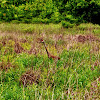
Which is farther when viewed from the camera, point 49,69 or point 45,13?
point 45,13

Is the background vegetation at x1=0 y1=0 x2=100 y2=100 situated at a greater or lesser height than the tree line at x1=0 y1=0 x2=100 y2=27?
greater

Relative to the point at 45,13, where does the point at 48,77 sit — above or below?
above

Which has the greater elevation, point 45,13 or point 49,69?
point 49,69

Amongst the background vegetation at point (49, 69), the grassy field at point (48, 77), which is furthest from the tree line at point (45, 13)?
the grassy field at point (48, 77)

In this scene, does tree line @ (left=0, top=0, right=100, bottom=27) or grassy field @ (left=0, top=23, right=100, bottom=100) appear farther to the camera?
tree line @ (left=0, top=0, right=100, bottom=27)

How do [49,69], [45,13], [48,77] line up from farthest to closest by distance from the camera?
[45,13]
[49,69]
[48,77]

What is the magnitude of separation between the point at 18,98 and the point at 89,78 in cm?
150

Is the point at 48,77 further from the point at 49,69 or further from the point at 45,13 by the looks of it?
the point at 45,13

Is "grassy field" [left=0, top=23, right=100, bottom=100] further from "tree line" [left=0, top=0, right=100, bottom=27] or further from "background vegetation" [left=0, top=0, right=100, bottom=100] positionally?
"tree line" [left=0, top=0, right=100, bottom=27]

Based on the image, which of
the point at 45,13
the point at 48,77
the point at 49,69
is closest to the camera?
the point at 48,77

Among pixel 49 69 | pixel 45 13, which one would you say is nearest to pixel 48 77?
pixel 49 69

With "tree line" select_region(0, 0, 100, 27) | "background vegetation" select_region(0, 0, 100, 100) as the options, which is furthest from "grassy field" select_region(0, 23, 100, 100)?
"tree line" select_region(0, 0, 100, 27)

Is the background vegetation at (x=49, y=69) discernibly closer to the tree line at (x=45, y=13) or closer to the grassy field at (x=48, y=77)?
the grassy field at (x=48, y=77)

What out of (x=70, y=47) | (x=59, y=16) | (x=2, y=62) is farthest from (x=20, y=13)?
(x=2, y=62)
